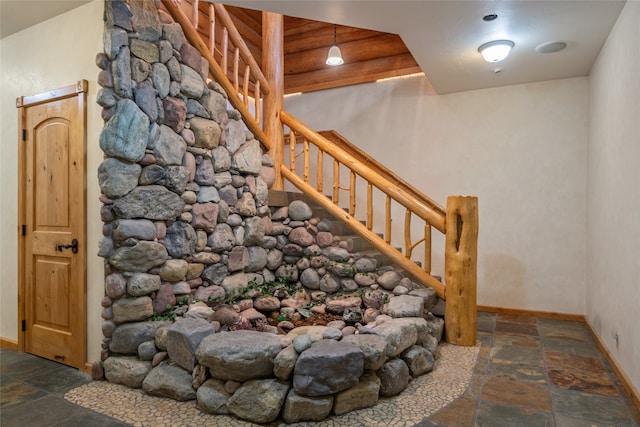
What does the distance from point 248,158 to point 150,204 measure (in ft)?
3.71

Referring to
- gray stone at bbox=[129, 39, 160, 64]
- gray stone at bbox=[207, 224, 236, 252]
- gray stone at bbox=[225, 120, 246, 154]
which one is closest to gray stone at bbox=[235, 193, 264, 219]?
gray stone at bbox=[207, 224, 236, 252]

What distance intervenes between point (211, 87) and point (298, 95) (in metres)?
2.77

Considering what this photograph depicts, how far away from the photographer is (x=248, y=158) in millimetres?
3580

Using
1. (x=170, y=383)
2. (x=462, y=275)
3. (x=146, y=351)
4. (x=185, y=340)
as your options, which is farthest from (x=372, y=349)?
(x=146, y=351)

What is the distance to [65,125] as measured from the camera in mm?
2916

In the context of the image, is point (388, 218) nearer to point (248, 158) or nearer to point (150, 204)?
point (248, 158)

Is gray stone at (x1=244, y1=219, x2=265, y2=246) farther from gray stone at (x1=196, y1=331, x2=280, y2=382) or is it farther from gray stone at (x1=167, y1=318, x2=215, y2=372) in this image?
gray stone at (x1=196, y1=331, x2=280, y2=382)

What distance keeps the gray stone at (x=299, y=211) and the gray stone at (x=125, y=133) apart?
1677 mm

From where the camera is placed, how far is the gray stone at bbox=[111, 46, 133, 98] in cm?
258

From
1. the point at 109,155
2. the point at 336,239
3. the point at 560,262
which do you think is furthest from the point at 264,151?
the point at 560,262

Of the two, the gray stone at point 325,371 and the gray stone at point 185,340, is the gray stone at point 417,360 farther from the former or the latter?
the gray stone at point 185,340

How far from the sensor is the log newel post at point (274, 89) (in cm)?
408

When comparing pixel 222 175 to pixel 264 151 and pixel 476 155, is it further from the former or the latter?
pixel 476 155

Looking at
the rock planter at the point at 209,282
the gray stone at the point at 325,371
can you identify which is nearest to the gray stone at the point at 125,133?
the rock planter at the point at 209,282
